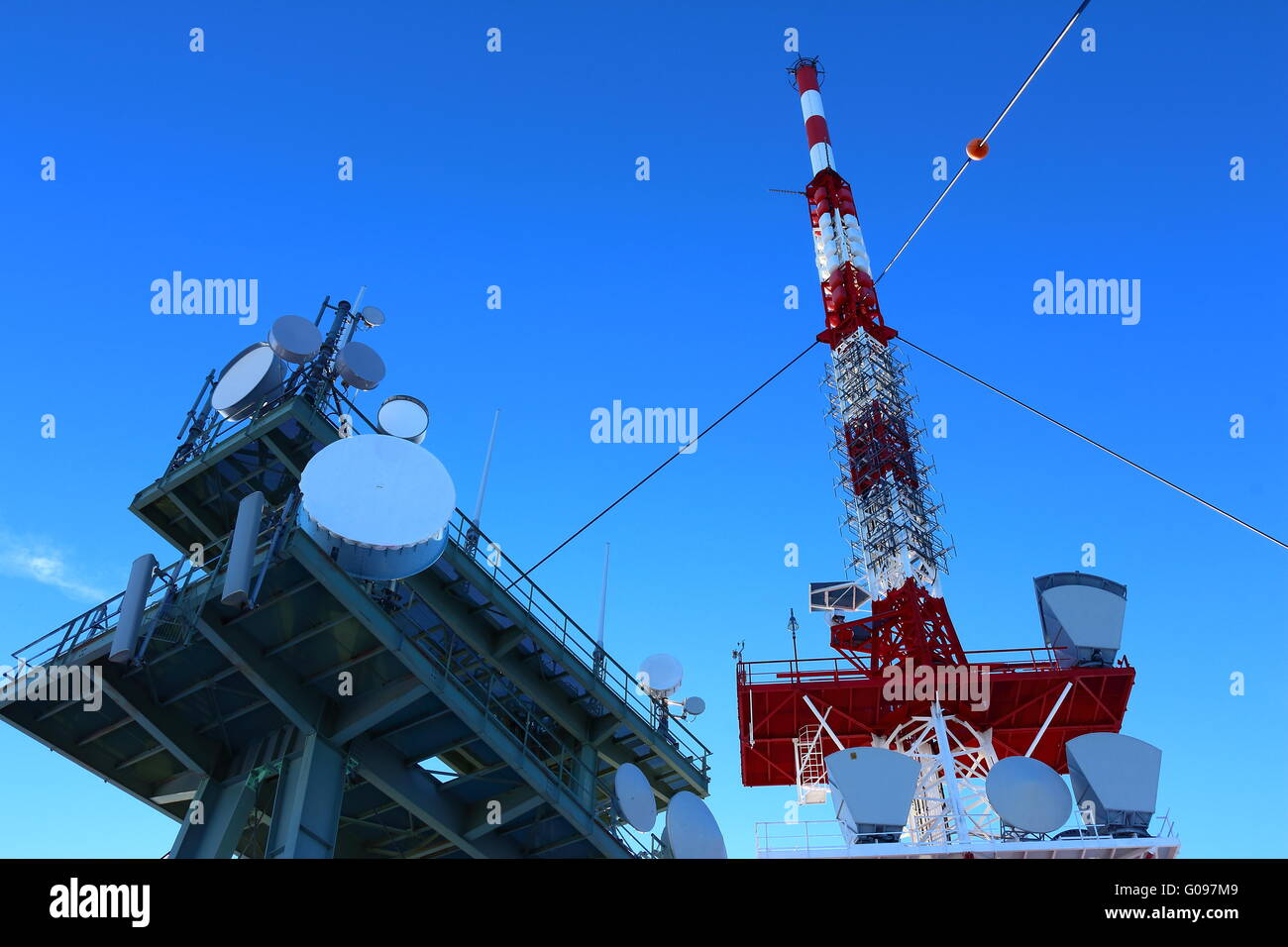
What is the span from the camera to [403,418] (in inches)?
1159

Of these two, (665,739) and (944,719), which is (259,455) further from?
(944,719)

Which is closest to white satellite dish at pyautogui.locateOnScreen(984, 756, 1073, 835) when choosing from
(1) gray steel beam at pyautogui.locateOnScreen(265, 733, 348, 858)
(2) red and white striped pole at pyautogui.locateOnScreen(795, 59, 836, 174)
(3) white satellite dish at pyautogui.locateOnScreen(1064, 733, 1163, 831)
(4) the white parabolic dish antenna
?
(3) white satellite dish at pyautogui.locateOnScreen(1064, 733, 1163, 831)

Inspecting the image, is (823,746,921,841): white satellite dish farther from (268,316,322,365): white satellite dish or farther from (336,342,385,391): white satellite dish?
(268,316,322,365): white satellite dish

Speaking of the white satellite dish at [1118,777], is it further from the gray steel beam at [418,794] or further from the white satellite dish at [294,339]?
the white satellite dish at [294,339]

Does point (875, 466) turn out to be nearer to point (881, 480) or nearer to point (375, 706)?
point (881, 480)

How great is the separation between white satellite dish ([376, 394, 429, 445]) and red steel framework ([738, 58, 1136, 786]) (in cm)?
2491

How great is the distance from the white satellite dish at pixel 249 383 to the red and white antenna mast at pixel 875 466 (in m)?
31.6

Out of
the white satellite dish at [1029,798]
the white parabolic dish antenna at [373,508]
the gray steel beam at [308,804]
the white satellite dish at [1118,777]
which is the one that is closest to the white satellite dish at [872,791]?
the white satellite dish at [1029,798]

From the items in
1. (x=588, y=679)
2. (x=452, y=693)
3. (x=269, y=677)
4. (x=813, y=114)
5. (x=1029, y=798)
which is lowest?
(x=1029, y=798)

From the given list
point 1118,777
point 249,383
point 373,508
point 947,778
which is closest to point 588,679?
point 373,508

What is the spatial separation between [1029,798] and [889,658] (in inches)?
583
